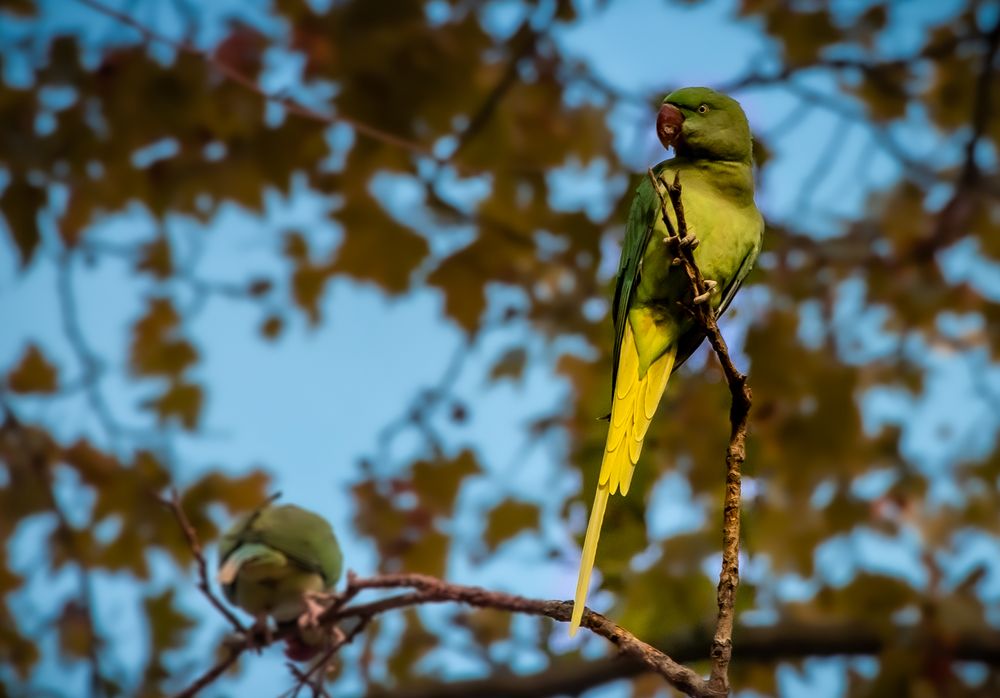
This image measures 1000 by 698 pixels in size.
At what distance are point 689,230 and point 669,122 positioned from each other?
187mm

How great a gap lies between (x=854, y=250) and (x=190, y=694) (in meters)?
3.56

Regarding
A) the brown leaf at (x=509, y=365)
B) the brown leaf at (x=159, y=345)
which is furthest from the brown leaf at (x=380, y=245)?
the brown leaf at (x=159, y=345)

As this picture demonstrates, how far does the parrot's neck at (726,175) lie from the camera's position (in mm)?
1375

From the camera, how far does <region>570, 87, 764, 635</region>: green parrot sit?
1327 mm

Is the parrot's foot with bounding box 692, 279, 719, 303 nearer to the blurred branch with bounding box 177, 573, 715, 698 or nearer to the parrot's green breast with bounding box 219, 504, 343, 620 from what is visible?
the blurred branch with bounding box 177, 573, 715, 698

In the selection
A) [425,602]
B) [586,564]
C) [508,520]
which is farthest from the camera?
[508,520]

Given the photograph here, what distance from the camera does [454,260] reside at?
399 cm

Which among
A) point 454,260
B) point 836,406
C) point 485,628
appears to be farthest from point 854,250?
point 485,628

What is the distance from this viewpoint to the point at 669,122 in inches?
53.9

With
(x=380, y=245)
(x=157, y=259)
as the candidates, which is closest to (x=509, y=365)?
(x=380, y=245)

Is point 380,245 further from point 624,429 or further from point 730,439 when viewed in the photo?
point 730,439

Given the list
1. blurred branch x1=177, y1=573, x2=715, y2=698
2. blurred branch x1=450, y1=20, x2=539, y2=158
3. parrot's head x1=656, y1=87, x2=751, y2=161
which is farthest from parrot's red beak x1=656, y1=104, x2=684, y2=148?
blurred branch x1=450, y1=20, x2=539, y2=158

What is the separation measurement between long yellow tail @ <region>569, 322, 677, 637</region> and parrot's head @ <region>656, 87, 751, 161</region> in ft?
0.92

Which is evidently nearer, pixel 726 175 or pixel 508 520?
pixel 726 175
